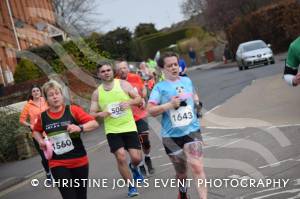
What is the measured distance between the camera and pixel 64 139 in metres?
7.23

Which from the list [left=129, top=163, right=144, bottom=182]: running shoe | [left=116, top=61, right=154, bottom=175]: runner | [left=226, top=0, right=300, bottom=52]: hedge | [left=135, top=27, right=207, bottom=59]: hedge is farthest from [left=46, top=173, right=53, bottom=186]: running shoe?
[left=135, top=27, right=207, bottom=59]: hedge

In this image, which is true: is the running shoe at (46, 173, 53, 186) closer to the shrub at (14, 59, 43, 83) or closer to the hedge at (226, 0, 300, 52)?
the shrub at (14, 59, 43, 83)

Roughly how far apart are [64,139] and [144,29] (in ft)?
245

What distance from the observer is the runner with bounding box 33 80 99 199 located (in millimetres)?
7219

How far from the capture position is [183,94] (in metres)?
7.45

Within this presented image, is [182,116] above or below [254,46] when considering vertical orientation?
above

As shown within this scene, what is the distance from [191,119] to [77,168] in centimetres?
135

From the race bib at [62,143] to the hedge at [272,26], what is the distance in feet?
104

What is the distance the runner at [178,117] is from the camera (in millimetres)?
7379

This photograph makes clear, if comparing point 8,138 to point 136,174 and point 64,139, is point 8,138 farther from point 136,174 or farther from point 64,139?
point 64,139

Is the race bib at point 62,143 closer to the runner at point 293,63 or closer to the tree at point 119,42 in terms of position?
the runner at point 293,63

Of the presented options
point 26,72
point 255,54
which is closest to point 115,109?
point 26,72

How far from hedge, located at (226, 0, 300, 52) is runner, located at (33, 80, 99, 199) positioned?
31508 mm

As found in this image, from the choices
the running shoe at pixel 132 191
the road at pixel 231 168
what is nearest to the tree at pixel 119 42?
the road at pixel 231 168
